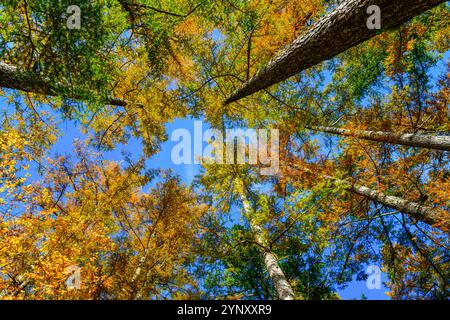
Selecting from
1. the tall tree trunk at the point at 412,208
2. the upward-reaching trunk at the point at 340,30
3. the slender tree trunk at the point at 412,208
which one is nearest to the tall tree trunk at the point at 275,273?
the tall tree trunk at the point at 412,208

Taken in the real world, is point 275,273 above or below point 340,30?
below

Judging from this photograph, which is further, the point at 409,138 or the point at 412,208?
the point at 409,138

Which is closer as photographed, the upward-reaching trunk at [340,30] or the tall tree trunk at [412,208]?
the upward-reaching trunk at [340,30]

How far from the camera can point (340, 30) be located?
10.6 feet

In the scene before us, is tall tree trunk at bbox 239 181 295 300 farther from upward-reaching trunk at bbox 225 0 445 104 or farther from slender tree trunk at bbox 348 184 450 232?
upward-reaching trunk at bbox 225 0 445 104

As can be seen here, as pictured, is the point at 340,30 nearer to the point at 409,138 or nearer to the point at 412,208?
the point at 409,138

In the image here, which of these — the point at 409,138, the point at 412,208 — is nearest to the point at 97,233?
the point at 412,208

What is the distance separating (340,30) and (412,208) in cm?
508

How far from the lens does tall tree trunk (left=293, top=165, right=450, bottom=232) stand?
4723mm

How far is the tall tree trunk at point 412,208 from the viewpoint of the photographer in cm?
472

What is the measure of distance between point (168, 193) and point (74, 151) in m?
4.40

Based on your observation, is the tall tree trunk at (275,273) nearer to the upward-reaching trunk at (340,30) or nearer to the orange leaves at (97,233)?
the orange leaves at (97,233)

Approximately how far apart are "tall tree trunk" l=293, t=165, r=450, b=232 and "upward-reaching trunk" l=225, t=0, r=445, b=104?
2.37 m

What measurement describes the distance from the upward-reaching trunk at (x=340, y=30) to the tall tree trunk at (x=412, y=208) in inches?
93.2
